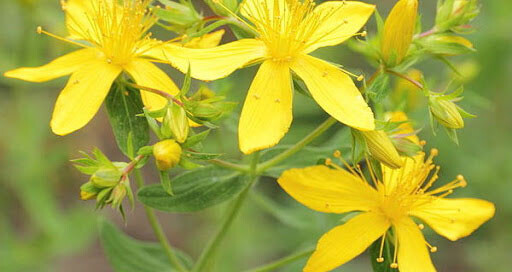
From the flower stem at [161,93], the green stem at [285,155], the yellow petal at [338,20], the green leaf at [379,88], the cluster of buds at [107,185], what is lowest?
the green stem at [285,155]

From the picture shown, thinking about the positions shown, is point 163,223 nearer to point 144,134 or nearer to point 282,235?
point 282,235

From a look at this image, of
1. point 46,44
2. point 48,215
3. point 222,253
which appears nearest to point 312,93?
point 222,253

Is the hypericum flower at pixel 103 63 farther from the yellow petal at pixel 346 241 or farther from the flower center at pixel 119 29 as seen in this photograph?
the yellow petal at pixel 346 241

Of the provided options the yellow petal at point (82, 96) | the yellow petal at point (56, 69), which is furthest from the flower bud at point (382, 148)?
the yellow petal at point (56, 69)

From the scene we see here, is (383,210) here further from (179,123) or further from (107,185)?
(107,185)

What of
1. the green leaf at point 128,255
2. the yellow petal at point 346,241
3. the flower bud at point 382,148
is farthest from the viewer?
the green leaf at point 128,255

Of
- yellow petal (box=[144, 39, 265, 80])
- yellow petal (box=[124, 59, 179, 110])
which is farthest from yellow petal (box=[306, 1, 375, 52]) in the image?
yellow petal (box=[124, 59, 179, 110])

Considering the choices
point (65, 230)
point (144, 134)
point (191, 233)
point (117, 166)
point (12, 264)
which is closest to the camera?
point (117, 166)
